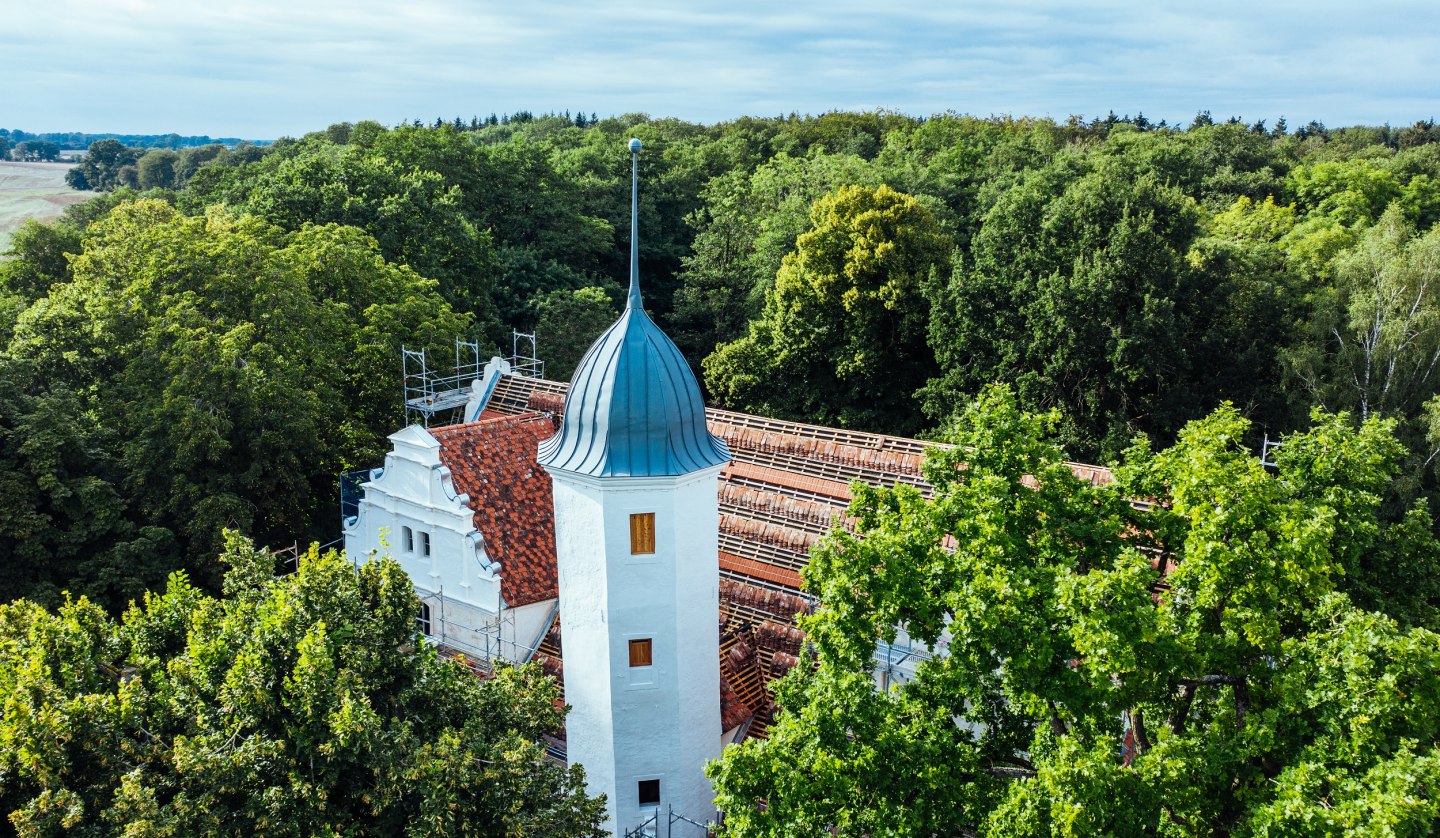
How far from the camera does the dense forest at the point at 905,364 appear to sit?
17188 mm

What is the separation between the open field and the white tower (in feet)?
136

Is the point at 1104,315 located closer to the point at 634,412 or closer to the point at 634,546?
the point at 634,412

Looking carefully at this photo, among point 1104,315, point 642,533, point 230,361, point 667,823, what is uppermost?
point 1104,315

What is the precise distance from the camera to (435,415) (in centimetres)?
4222

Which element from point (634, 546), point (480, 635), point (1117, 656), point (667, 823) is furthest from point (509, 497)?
point (1117, 656)

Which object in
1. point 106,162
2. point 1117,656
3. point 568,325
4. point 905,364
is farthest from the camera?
point 106,162

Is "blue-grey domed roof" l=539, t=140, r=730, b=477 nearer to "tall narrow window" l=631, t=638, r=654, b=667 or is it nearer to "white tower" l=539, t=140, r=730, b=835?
"white tower" l=539, t=140, r=730, b=835

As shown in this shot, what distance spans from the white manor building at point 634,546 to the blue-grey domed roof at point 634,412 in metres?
0.03

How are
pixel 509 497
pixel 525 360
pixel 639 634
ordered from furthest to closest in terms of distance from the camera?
pixel 525 360
pixel 509 497
pixel 639 634

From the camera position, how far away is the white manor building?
72.5 feet

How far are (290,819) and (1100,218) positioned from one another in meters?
37.1

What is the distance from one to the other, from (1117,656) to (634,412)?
10.4 metres

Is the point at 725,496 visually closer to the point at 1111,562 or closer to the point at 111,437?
the point at 1111,562

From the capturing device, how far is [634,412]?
21797mm
